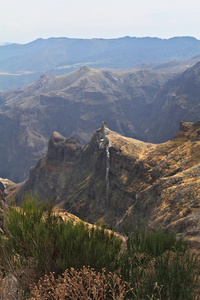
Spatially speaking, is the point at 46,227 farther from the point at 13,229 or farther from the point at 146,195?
the point at 146,195

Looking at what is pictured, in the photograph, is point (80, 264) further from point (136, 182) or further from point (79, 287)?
point (136, 182)

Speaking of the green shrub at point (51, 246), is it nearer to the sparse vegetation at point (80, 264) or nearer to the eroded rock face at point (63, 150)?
the sparse vegetation at point (80, 264)

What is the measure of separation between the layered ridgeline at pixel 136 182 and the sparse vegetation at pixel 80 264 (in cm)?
656

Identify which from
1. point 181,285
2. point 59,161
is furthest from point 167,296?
point 59,161

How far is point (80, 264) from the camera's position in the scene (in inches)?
260

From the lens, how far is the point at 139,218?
4797 centimetres

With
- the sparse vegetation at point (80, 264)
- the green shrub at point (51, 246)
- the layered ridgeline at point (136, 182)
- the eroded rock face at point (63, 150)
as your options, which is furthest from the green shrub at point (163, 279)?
the eroded rock face at point (63, 150)

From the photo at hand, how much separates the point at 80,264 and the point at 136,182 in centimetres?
5592

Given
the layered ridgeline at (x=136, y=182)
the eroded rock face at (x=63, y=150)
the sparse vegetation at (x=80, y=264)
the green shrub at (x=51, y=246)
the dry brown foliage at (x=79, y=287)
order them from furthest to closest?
the eroded rock face at (x=63, y=150) → the layered ridgeline at (x=136, y=182) → the green shrub at (x=51, y=246) → the sparse vegetation at (x=80, y=264) → the dry brown foliage at (x=79, y=287)

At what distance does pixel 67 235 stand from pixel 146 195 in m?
45.0

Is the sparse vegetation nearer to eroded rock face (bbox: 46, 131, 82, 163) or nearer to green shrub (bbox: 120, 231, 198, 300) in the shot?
green shrub (bbox: 120, 231, 198, 300)

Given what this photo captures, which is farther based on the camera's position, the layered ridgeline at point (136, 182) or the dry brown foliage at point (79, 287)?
the layered ridgeline at point (136, 182)

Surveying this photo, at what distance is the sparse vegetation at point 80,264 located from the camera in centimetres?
564

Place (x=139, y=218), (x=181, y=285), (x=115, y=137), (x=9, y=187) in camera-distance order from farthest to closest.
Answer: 1. (x=9, y=187)
2. (x=115, y=137)
3. (x=139, y=218)
4. (x=181, y=285)
